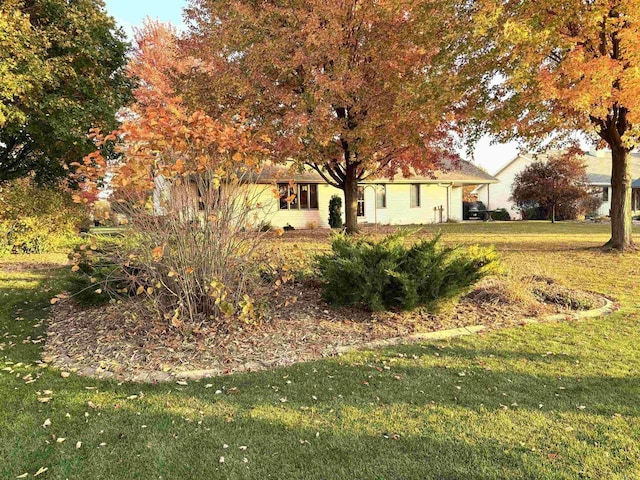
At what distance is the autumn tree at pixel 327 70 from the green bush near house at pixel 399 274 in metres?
5.56

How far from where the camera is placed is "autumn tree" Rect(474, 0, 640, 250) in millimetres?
8359

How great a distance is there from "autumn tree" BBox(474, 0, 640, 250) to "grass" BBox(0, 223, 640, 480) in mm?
6173

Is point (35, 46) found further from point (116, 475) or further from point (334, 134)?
point (116, 475)

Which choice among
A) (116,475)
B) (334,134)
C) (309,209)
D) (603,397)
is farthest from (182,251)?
(309,209)

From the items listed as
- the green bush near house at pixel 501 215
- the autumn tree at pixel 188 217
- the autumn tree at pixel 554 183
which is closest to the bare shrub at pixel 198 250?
the autumn tree at pixel 188 217

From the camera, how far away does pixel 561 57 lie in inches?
375

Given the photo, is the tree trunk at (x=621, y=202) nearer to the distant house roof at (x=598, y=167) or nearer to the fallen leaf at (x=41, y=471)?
the fallen leaf at (x=41, y=471)

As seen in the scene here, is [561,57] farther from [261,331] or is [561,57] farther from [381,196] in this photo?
[381,196]

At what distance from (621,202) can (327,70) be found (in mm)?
8464

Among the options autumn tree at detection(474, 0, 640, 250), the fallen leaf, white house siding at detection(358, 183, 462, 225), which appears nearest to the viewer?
the fallen leaf

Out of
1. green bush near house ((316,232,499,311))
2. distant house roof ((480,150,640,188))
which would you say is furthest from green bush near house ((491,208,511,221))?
green bush near house ((316,232,499,311))

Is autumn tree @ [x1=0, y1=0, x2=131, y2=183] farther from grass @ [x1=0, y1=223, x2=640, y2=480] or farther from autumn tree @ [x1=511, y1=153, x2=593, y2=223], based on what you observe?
autumn tree @ [x1=511, y1=153, x2=593, y2=223]

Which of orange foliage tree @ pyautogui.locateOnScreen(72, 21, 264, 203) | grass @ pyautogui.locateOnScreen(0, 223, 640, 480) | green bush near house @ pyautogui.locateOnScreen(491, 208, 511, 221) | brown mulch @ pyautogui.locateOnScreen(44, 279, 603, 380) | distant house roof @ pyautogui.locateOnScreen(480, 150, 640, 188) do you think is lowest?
grass @ pyautogui.locateOnScreen(0, 223, 640, 480)

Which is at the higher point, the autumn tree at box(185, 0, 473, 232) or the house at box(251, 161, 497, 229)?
the autumn tree at box(185, 0, 473, 232)
